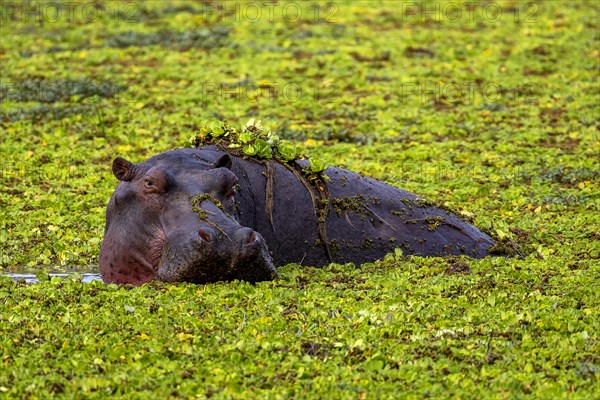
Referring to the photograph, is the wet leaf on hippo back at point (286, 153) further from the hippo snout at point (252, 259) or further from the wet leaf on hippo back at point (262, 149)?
the hippo snout at point (252, 259)

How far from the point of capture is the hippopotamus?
7.46 m

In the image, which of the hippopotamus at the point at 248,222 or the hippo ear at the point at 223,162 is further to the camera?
the hippo ear at the point at 223,162

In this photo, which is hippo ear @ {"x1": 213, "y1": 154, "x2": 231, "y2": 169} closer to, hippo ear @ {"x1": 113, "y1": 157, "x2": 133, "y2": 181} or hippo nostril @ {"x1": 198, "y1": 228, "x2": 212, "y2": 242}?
hippo ear @ {"x1": 113, "y1": 157, "x2": 133, "y2": 181}

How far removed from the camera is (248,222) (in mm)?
8250

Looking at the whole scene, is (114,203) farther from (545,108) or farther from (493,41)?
(493,41)

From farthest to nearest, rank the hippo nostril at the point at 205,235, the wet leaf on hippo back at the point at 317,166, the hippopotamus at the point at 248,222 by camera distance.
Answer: the wet leaf on hippo back at the point at 317,166 < the hippopotamus at the point at 248,222 < the hippo nostril at the point at 205,235

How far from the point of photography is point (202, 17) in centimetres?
2119

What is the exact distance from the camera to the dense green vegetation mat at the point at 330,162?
5.97 m

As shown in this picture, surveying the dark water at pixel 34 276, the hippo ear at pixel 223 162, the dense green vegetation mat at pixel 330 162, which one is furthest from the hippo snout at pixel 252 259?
the dark water at pixel 34 276

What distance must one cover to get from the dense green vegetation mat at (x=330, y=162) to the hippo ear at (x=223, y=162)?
911 mm

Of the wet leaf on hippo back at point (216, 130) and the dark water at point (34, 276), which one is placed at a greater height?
the wet leaf on hippo back at point (216, 130)

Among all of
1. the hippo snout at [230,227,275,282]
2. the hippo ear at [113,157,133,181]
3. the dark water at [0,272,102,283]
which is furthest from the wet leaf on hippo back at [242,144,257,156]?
the dark water at [0,272,102,283]

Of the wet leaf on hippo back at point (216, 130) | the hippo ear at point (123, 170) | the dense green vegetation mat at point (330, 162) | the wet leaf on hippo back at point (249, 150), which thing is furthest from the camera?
the wet leaf on hippo back at point (216, 130)

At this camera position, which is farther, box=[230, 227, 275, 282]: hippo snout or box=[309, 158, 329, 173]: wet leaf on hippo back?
box=[309, 158, 329, 173]: wet leaf on hippo back
